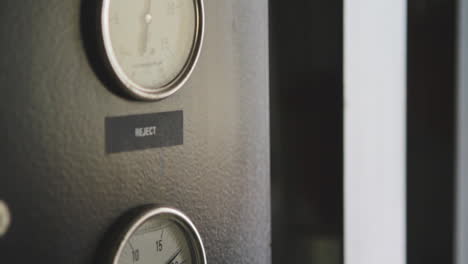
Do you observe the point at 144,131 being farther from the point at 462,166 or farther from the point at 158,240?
the point at 462,166

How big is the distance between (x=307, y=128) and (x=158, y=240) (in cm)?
69

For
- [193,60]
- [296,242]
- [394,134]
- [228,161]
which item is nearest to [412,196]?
[394,134]

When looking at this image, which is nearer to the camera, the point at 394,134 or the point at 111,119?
the point at 111,119

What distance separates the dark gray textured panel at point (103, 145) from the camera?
3.67 ft

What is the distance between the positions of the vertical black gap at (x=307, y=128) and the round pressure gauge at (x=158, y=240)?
584mm

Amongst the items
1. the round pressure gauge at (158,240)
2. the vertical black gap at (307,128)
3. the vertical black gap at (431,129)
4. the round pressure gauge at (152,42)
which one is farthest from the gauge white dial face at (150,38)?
the vertical black gap at (431,129)

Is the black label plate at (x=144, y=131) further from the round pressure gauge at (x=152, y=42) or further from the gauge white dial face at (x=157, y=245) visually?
the gauge white dial face at (x=157, y=245)

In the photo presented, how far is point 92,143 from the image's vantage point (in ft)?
4.01

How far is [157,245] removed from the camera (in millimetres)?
1342

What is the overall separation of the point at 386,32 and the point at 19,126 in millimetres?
1198

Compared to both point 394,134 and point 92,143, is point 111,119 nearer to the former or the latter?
point 92,143

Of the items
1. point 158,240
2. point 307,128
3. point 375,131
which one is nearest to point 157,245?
point 158,240

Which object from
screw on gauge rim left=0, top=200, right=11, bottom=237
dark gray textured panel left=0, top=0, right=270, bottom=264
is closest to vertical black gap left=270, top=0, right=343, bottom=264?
dark gray textured panel left=0, top=0, right=270, bottom=264

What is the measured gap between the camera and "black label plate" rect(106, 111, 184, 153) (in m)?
1.25
